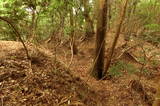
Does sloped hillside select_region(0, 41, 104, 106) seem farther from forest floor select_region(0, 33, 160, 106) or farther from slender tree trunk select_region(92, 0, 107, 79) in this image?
slender tree trunk select_region(92, 0, 107, 79)

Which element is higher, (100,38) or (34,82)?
(100,38)

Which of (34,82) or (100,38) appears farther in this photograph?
(100,38)

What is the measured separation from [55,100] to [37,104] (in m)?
0.45

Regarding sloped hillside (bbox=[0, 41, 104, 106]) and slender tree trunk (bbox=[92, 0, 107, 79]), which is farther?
slender tree trunk (bbox=[92, 0, 107, 79])

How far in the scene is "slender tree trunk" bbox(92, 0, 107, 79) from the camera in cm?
602

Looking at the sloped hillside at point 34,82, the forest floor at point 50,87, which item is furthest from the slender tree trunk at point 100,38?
the sloped hillside at point 34,82

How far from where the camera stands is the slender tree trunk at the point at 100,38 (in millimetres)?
6020

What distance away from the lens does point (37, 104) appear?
3580mm

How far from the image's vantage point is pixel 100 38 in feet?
20.9

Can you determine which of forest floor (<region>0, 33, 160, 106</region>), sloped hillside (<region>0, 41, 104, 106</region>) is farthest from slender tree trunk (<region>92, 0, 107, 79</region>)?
sloped hillside (<region>0, 41, 104, 106</region>)

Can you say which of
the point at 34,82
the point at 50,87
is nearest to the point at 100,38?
the point at 50,87

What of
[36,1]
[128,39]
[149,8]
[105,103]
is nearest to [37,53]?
[36,1]

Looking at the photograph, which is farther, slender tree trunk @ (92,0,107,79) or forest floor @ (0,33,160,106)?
slender tree trunk @ (92,0,107,79)

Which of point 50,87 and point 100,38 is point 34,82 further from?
point 100,38
